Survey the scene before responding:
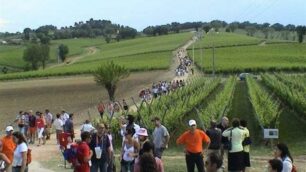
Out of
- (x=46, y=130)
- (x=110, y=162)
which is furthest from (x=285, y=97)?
(x=110, y=162)

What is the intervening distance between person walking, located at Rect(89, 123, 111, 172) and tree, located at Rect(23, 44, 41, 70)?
130 m

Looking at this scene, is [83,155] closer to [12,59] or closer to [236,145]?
[236,145]

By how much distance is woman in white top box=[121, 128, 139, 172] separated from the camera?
39.6 feet

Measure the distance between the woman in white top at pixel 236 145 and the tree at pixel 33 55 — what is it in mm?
130990

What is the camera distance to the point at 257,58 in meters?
105

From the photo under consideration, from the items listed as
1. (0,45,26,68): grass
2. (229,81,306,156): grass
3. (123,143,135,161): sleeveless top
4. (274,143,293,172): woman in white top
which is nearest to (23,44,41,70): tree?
(0,45,26,68): grass

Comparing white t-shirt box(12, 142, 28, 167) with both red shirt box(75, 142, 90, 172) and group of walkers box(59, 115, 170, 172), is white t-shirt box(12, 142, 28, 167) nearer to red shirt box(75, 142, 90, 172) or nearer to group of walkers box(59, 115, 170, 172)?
group of walkers box(59, 115, 170, 172)

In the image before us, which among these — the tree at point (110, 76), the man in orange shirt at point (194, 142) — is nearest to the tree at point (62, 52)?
the tree at point (110, 76)

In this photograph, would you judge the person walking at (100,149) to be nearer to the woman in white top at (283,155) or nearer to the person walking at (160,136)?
the person walking at (160,136)

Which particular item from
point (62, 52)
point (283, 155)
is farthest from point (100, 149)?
point (62, 52)

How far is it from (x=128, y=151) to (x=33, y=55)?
13448cm

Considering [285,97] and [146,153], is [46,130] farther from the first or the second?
[146,153]

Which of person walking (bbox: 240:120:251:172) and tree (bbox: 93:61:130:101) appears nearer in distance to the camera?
person walking (bbox: 240:120:251:172)

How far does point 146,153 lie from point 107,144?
511 centimetres
